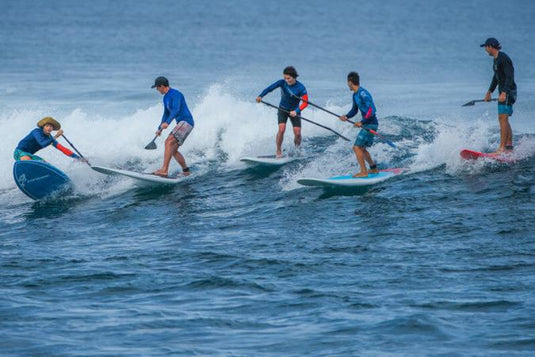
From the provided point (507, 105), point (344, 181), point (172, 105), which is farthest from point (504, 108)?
point (172, 105)

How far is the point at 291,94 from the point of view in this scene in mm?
16375

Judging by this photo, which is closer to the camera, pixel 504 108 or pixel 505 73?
pixel 505 73

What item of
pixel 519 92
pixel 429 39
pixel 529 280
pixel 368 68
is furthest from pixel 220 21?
pixel 529 280

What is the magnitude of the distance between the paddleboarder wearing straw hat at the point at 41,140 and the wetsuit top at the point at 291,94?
12.5 feet

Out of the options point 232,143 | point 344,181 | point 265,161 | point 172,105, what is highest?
point 172,105

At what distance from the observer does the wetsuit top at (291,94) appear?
16359 millimetres

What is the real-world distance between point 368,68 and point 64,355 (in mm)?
40407

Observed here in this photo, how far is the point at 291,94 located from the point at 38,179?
4937mm

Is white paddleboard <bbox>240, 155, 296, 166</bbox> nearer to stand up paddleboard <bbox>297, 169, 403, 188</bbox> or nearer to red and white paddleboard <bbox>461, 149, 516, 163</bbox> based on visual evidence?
stand up paddleboard <bbox>297, 169, 403, 188</bbox>

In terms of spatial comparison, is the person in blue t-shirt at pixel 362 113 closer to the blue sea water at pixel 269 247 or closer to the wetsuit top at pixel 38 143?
the blue sea water at pixel 269 247

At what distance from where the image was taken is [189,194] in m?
15.6

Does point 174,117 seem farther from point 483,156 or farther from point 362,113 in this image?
point 483,156

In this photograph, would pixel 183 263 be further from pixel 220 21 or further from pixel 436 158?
pixel 220 21

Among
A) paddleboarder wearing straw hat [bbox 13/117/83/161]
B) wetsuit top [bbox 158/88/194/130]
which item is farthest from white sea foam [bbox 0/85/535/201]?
wetsuit top [bbox 158/88/194/130]
